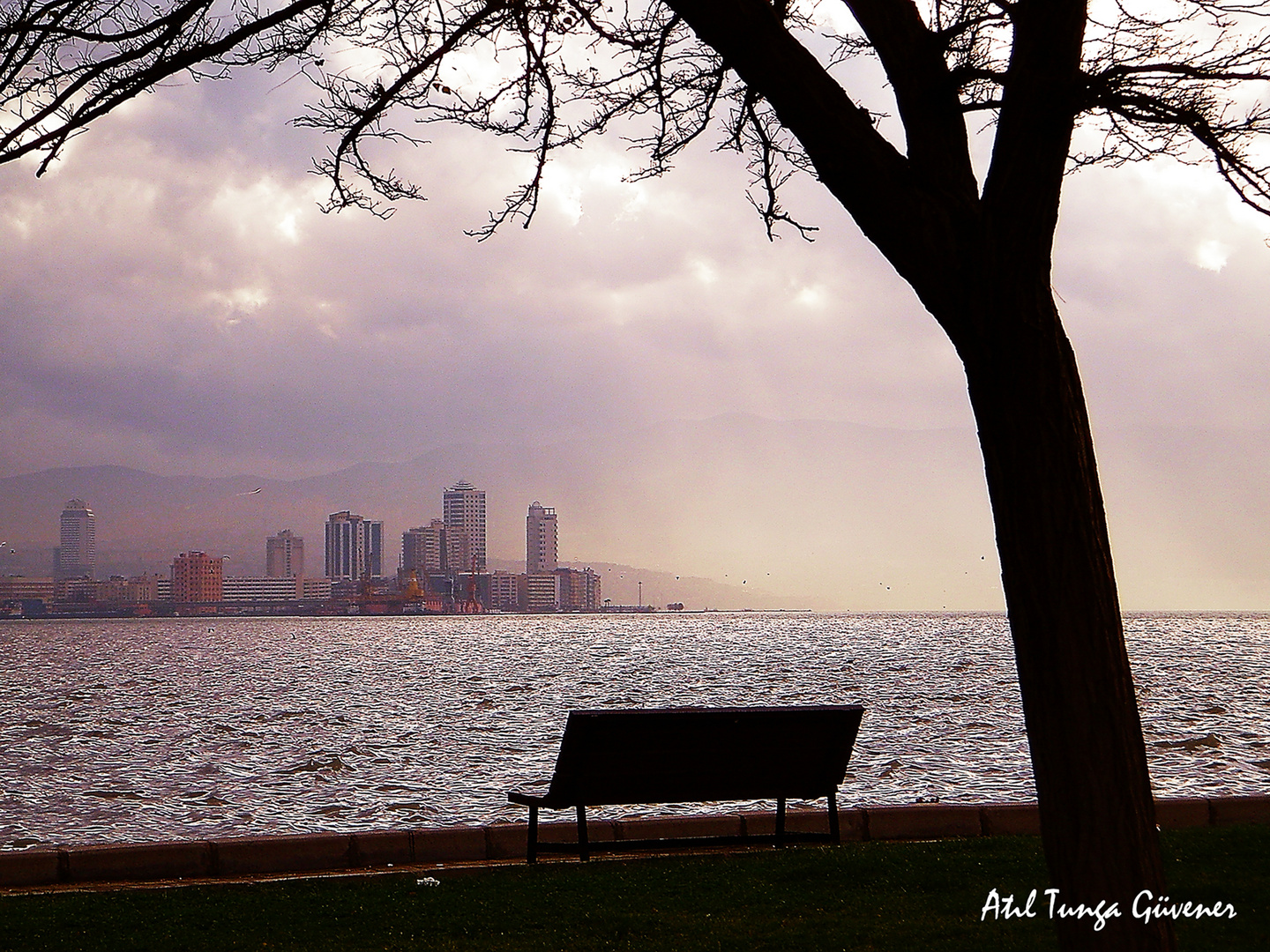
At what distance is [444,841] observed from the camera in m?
8.20

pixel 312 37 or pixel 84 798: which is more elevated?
pixel 312 37

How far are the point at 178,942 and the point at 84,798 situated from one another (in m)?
12.9

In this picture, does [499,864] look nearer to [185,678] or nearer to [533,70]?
[533,70]

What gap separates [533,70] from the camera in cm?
646

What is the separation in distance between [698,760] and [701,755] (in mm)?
41

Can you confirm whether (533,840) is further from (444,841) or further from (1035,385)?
(1035,385)

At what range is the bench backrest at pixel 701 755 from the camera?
7527 mm

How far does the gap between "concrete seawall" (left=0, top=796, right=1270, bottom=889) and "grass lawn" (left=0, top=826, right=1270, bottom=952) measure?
2.59ft

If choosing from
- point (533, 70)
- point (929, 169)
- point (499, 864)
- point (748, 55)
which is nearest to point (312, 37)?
point (533, 70)

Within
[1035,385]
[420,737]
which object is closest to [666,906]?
[1035,385]

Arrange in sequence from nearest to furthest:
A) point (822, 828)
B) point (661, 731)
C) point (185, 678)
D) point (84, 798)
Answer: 1. point (661, 731)
2. point (822, 828)
3. point (84, 798)
4. point (185, 678)

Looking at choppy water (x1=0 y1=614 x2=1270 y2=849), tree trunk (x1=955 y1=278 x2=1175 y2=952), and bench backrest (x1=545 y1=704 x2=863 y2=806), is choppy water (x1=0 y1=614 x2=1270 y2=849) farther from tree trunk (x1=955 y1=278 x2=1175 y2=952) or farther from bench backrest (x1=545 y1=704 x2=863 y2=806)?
tree trunk (x1=955 y1=278 x2=1175 y2=952)

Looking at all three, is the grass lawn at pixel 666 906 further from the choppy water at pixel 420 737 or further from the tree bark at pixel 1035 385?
the choppy water at pixel 420 737

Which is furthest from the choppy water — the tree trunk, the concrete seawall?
the tree trunk
